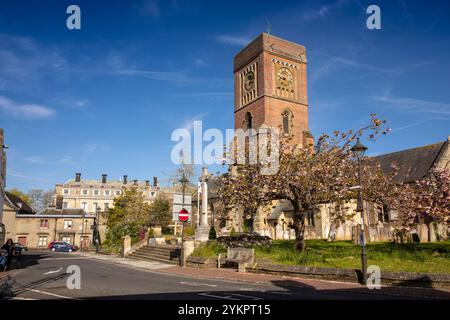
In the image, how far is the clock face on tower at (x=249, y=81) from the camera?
4425 cm

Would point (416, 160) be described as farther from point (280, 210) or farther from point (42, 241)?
point (42, 241)

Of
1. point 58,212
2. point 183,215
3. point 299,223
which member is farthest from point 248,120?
point 58,212

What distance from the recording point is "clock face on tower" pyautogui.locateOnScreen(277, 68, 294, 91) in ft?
142

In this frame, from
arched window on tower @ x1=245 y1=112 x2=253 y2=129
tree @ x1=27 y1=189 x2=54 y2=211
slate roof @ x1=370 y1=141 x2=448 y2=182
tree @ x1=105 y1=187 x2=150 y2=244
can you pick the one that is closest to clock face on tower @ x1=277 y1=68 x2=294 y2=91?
arched window on tower @ x1=245 y1=112 x2=253 y2=129

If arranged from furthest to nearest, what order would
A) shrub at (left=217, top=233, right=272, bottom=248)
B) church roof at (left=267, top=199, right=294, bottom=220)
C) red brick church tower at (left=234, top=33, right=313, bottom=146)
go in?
1. church roof at (left=267, top=199, right=294, bottom=220)
2. red brick church tower at (left=234, top=33, right=313, bottom=146)
3. shrub at (left=217, top=233, right=272, bottom=248)

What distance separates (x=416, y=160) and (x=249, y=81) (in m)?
22.3

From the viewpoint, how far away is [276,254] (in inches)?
716

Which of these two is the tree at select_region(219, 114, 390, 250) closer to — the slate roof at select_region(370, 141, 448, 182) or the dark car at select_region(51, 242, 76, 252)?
the slate roof at select_region(370, 141, 448, 182)

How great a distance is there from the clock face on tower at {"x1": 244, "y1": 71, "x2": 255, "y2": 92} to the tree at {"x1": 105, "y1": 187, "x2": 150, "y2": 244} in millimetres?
21303

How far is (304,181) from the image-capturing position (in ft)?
60.0
